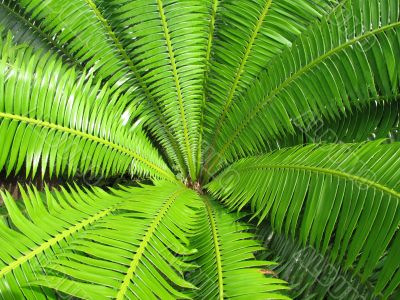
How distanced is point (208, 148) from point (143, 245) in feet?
3.29

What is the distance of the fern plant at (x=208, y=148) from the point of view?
1208 mm

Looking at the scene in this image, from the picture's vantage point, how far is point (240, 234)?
1508mm

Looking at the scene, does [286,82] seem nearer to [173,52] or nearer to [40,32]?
[173,52]

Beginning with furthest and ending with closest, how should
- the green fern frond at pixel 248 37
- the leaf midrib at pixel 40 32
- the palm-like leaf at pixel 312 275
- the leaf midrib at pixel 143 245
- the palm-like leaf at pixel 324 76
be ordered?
the leaf midrib at pixel 40 32 < the green fern frond at pixel 248 37 < the palm-like leaf at pixel 324 76 < the palm-like leaf at pixel 312 275 < the leaf midrib at pixel 143 245

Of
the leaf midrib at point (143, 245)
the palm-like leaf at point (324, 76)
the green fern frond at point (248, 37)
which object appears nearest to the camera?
the leaf midrib at point (143, 245)

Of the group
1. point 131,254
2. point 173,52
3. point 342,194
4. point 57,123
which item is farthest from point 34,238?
point 173,52

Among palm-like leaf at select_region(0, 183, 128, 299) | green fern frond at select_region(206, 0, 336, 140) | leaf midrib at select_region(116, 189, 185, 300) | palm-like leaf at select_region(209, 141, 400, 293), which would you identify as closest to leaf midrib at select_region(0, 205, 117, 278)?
palm-like leaf at select_region(0, 183, 128, 299)

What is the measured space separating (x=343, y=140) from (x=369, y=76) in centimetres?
32

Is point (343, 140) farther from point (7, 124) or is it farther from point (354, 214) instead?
point (7, 124)

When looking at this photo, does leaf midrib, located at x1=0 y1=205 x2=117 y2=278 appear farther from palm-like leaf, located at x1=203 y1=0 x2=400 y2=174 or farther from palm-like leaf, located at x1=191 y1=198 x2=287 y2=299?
palm-like leaf, located at x1=203 y1=0 x2=400 y2=174

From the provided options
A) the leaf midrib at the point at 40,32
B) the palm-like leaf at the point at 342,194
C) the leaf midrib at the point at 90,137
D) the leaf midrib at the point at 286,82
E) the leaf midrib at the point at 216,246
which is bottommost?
the leaf midrib at the point at 216,246

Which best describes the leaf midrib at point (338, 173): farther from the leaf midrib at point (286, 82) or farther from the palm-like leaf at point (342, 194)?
the leaf midrib at point (286, 82)

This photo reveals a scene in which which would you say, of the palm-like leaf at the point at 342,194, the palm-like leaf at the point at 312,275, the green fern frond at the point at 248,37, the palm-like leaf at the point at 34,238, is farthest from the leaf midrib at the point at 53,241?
the green fern frond at the point at 248,37

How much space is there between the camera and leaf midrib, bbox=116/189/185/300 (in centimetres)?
104
